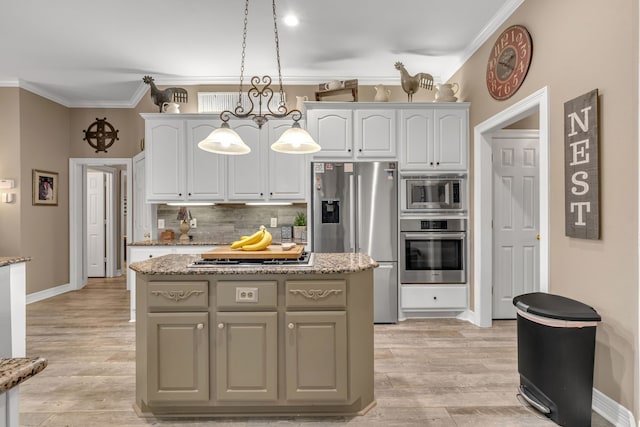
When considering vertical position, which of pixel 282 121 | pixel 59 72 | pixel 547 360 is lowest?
pixel 547 360

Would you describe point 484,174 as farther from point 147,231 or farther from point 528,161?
point 147,231

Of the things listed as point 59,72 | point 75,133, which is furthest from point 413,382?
point 75,133

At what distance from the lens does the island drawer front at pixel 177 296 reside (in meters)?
2.03

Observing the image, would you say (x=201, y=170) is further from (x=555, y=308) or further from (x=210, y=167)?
(x=555, y=308)

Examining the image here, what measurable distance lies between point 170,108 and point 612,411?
4.92 m

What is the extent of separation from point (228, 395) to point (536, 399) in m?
1.87

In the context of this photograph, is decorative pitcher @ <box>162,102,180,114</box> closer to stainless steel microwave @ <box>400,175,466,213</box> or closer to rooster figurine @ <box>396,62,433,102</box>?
rooster figurine @ <box>396,62,433,102</box>

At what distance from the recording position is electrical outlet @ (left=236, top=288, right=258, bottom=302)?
2.05 meters

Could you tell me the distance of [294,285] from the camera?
205 centimetres

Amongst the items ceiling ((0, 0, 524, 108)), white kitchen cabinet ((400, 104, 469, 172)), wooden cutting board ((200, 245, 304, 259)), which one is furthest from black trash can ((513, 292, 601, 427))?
ceiling ((0, 0, 524, 108))

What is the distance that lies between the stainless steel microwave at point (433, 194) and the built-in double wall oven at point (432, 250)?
0.14 meters

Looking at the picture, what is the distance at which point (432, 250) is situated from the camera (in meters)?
4.06

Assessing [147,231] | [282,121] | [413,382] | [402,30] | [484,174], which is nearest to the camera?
[413,382]

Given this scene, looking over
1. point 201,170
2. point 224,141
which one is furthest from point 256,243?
point 201,170
